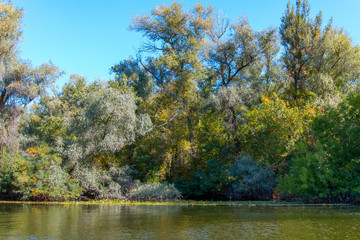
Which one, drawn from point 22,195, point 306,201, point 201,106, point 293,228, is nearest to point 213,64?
point 201,106

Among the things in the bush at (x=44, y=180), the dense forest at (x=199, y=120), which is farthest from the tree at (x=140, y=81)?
the bush at (x=44, y=180)

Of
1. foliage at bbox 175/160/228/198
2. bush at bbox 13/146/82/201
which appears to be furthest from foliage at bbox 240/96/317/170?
bush at bbox 13/146/82/201

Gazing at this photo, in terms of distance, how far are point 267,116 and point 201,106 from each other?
745cm

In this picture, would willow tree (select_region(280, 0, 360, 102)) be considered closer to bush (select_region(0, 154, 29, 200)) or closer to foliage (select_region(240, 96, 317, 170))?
foliage (select_region(240, 96, 317, 170))

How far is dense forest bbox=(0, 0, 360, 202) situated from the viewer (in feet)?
81.0

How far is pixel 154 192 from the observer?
2823 cm

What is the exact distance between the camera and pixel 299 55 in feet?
113

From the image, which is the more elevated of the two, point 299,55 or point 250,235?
point 299,55

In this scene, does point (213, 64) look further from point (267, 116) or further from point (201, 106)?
point (267, 116)

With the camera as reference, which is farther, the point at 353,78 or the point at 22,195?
the point at 353,78

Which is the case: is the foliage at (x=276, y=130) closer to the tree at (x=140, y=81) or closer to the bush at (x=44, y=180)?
the tree at (x=140, y=81)

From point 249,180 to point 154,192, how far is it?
8.05 m

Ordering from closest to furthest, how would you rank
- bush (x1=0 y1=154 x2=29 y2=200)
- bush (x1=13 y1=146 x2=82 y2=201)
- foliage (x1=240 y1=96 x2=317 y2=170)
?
bush (x1=13 y1=146 x2=82 y2=201), bush (x1=0 y1=154 x2=29 y2=200), foliage (x1=240 y1=96 x2=317 y2=170)

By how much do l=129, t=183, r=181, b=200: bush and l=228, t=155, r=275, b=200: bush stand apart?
5.00m
